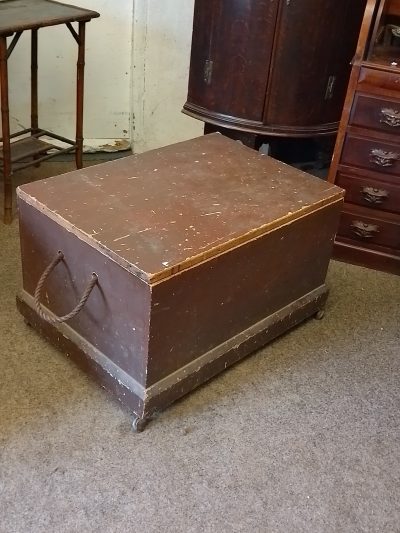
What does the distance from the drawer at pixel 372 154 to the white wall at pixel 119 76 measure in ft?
2.80

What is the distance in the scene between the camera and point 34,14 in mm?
2088

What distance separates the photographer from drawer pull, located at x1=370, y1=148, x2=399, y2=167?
1.96 meters

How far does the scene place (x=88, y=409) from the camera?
1.50 metres

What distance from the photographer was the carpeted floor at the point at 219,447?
50.6 inches

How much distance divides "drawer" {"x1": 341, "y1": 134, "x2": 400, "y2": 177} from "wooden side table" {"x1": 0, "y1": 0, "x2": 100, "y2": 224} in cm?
92

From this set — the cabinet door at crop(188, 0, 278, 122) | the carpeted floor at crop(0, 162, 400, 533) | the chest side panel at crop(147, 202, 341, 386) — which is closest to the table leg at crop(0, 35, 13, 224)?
the carpeted floor at crop(0, 162, 400, 533)

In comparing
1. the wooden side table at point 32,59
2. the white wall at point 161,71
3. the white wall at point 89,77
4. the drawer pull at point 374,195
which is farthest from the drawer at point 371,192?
the white wall at point 89,77

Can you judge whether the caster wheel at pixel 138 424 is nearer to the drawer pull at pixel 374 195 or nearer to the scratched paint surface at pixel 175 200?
the scratched paint surface at pixel 175 200

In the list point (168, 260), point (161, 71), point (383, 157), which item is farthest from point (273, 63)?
point (168, 260)

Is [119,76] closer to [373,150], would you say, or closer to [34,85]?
[34,85]

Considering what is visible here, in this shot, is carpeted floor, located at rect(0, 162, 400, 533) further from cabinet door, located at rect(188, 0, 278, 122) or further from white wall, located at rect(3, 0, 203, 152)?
white wall, located at rect(3, 0, 203, 152)

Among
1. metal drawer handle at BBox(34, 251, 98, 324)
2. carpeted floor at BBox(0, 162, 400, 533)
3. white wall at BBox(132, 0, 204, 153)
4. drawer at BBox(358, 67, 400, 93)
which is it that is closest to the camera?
carpeted floor at BBox(0, 162, 400, 533)

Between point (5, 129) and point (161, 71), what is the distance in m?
0.78

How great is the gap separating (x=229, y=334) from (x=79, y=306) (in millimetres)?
371
